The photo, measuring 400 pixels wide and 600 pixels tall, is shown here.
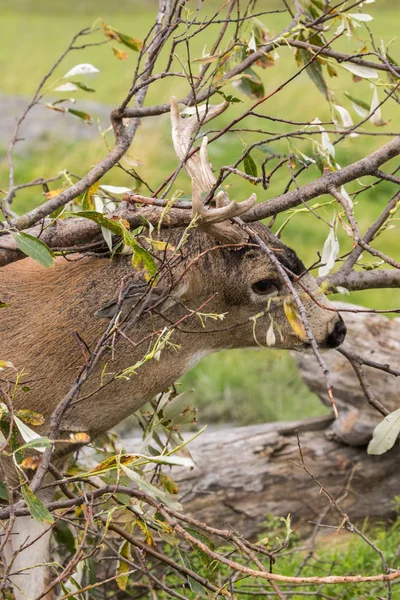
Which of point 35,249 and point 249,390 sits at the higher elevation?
point 35,249

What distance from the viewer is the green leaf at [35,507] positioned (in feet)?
8.29

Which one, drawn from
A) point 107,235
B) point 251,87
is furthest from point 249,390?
point 107,235

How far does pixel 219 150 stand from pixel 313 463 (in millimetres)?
8397

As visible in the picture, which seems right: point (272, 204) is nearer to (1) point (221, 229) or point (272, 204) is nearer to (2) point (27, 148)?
(1) point (221, 229)

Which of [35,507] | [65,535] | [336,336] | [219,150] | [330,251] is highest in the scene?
[330,251]

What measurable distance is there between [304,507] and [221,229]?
2381mm

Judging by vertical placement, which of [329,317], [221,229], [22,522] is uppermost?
[221,229]

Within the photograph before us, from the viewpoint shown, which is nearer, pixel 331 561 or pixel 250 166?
pixel 250 166

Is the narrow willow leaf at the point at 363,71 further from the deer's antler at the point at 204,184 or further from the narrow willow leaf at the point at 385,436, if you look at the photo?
the narrow willow leaf at the point at 385,436

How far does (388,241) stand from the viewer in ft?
36.1

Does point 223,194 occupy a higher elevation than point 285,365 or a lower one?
higher

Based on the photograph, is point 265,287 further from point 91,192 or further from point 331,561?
point 331,561

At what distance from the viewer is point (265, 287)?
375cm

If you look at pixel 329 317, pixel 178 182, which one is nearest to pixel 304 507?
pixel 329 317
